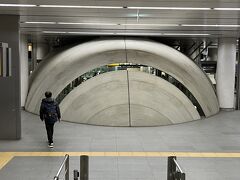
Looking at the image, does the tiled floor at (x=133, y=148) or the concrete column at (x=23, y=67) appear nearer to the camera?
the tiled floor at (x=133, y=148)

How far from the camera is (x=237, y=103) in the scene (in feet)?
66.8

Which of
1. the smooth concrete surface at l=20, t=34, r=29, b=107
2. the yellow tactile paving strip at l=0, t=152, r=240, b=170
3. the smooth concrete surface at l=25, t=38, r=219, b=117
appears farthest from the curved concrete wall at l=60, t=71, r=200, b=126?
the yellow tactile paving strip at l=0, t=152, r=240, b=170

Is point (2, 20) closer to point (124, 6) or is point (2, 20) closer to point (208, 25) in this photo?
point (124, 6)

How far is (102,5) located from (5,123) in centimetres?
518

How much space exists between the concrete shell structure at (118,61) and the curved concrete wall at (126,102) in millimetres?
159

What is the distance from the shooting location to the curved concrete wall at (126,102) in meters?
15.4

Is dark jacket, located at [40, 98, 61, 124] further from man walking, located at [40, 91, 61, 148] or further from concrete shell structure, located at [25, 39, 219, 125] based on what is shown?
concrete shell structure, located at [25, 39, 219, 125]

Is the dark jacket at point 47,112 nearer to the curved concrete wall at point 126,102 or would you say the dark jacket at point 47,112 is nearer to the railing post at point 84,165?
the curved concrete wall at point 126,102

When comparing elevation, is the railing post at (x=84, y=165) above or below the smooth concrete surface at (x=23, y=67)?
below

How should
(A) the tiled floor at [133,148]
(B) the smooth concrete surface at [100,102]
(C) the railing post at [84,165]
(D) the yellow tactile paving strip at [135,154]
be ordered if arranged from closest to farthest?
(C) the railing post at [84,165] < (A) the tiled floor at [133,148] < (D) the yellow tactile paving strip at [135,154] < (B) the smooth concrete surface at [100,102]

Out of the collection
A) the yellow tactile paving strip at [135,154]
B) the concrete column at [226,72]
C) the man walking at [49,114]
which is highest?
the concrete column at [226,72]

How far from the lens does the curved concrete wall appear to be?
15.4 metres

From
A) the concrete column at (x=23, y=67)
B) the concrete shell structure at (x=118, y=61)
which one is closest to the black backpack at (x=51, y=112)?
the concrete shell structure at (x=118, y=61)

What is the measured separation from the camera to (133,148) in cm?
1113
